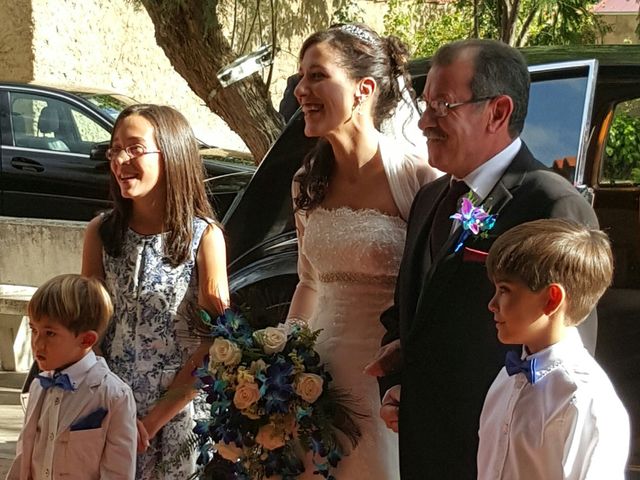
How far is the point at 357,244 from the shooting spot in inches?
136

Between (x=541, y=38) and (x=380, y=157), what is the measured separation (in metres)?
7.74

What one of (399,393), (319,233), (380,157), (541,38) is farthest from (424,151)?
(541,38)

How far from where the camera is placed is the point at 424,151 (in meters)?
3.77

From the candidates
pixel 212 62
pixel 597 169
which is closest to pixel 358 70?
pixel 597 169

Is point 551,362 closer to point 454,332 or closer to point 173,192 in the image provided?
point 454,332

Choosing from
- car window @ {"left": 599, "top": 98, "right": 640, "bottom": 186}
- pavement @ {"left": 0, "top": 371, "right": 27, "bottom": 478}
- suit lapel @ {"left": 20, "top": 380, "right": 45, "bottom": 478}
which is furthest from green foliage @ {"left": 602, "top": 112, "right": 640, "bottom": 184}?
pavement @ {"left": 0, "top": 371, "right": 27, "bottom": 478}

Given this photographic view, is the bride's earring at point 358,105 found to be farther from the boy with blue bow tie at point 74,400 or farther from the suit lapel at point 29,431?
the suit lapel at point 29,431

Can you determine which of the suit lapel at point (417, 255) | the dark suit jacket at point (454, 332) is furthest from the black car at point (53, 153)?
the dark suit jacket at point (454, 332)

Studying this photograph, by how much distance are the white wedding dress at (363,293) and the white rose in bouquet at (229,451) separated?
23cm

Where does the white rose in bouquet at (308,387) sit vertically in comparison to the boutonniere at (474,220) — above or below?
below

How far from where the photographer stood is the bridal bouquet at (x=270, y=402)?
3.27 metres

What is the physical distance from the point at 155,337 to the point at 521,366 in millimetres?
1457

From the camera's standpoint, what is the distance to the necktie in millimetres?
3076

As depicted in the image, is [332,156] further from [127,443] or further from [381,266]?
[127,443]
